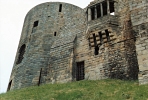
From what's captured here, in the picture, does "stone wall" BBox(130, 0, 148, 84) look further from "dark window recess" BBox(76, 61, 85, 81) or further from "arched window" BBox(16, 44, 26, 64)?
"arched window" BBox(16, 44, 26, 64)

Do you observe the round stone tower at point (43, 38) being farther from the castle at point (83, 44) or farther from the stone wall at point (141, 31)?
the stone wall at point (141, 31)

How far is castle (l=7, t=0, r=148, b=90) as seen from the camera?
1488cm

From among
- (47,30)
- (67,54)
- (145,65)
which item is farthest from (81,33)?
(145,65)

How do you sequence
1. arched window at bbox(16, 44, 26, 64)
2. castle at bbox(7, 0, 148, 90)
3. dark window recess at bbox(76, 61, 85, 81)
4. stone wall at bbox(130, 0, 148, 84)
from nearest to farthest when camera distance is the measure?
stone wall at bbox(130, 0, 148, 84)
castle at bbox(7, 0, 148, 90)
dark window recess at bbox(76, 61, 85, 81)
arched window at bbox(16, 44, 26, 64)

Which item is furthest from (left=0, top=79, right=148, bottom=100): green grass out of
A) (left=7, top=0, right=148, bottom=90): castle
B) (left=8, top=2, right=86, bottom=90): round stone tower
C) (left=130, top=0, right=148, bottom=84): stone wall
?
(left=8, top=2, right=86, bottom=90): round stone tower

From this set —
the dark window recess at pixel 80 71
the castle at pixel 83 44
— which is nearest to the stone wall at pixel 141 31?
the castle at pixel 83 44

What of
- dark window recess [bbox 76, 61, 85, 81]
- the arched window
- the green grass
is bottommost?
the green grass

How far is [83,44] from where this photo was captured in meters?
18.4

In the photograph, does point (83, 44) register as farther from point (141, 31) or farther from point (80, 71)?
point (141, 31)

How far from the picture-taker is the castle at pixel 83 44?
14883 millimetres

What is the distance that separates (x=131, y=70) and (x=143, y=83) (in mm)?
2377

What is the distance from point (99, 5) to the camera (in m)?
18.5

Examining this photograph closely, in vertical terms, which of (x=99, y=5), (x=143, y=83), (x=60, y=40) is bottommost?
(x=143, y=83)

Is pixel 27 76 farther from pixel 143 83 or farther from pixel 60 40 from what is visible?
pixel 143 83
